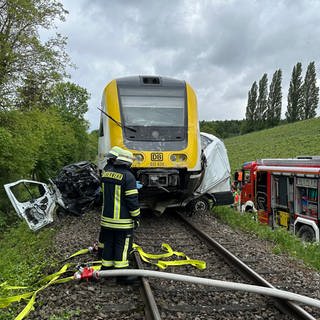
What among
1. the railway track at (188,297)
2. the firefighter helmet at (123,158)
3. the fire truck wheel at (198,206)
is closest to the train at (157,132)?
the fire truck wheel at (198,206)

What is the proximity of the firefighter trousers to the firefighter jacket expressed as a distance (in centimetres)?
12

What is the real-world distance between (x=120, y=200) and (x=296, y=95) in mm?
84975

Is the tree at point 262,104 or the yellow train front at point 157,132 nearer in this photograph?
the yellow train front at point 157,132

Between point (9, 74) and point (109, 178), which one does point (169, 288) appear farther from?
point (9, 74)

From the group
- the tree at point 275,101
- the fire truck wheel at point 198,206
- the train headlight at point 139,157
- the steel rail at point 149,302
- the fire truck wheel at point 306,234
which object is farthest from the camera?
A: the tree at point 275,101

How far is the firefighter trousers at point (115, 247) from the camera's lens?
507 cm

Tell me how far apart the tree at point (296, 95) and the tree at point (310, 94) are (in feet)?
2.80

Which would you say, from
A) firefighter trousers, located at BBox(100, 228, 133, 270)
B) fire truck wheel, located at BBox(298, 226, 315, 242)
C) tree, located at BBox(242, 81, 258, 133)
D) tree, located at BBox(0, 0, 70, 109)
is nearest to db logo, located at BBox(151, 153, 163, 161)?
firefighter trousers, located at BBox(100, 228, 133, 270)

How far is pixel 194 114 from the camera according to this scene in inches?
336

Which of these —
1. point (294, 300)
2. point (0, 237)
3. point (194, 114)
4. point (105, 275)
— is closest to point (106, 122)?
point (194, 114)

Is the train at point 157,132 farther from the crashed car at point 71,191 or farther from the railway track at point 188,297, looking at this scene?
the crashed car at point 71,191

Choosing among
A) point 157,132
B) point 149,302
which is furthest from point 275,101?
point 149,302

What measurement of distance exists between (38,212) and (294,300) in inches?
274

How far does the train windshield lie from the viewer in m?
8.24
